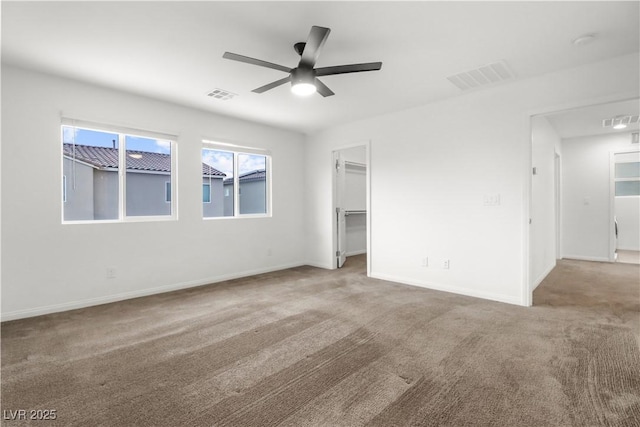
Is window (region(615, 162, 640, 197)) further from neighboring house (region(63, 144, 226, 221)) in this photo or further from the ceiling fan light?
neighboring house (region(63, 144, 226, 221))

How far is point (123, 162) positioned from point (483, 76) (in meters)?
4.47

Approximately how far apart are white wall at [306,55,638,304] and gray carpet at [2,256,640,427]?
535mm

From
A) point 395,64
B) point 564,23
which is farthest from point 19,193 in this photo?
point 564,23

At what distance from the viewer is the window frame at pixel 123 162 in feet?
11.5

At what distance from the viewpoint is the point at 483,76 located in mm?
3385

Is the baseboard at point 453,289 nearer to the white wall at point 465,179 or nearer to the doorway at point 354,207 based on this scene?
the white wall at point 465,179

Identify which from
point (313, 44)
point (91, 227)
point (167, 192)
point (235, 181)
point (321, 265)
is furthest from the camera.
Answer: point (321, 265)

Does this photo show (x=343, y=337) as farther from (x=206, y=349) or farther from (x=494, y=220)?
(x=494, y=220)

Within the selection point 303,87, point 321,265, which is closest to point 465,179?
point 303,87

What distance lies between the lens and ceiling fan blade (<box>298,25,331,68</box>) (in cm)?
204

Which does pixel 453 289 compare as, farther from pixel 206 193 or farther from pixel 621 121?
pixel 621 121

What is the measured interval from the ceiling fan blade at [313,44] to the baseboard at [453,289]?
329cm

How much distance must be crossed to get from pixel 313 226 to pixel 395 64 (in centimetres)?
350

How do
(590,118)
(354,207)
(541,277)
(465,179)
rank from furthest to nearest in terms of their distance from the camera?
(354,207), (590,118), (541,277), (465,179)
